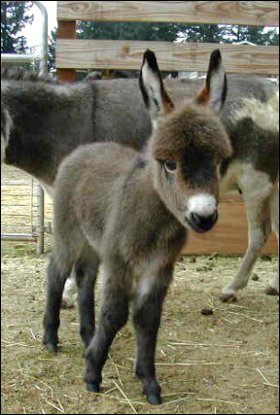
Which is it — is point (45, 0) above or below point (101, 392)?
above

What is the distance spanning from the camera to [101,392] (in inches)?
135

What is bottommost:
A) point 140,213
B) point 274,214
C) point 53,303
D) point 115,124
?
point 53,303

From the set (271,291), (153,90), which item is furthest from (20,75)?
(271,291)

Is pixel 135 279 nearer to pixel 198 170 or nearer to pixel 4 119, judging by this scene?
pixel 198 170

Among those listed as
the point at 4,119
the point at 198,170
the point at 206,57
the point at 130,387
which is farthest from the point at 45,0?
the point at 206,57

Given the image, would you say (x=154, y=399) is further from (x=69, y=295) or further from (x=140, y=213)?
(x=69, y=295)

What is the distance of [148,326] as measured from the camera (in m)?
3.47

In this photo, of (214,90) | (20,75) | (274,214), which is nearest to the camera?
(214,90)

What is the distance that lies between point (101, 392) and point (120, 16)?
213 centimetres

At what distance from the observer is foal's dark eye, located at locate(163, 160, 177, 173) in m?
3.05

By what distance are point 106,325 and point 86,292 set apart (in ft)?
2.12

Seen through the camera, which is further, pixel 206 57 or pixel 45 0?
pixel 206 57

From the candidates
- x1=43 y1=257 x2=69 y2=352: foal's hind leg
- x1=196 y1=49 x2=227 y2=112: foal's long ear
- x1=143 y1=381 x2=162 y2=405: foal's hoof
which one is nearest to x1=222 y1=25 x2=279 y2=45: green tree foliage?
x1=196 y1=49 x2=227 y2=112: foal's long ear

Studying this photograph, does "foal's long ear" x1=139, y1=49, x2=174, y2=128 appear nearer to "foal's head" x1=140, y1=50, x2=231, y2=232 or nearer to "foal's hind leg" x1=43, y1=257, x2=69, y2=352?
"foal's head" x1=140, y1=50, x2=231, y2=232
